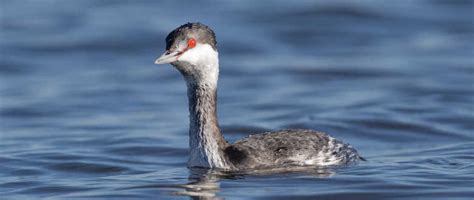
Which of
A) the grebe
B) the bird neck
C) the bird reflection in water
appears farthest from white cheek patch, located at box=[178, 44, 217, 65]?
the bird reflection in water

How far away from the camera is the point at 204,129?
1534 centimetres

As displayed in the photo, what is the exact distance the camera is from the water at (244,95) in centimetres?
1506

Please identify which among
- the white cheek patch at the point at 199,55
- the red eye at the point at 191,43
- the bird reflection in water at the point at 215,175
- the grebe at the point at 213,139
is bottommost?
the bird reflection in water at the point at 215,175

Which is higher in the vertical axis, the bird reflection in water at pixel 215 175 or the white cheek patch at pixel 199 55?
the white cheek patch at pixel 199 55

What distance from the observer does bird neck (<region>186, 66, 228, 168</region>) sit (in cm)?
1515

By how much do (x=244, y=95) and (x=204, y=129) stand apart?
7.69 metres

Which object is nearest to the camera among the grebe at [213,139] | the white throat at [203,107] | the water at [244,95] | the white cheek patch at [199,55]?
the white cheek patch at [199,55]

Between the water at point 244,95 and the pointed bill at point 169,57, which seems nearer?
the pointed bill at point 169,57

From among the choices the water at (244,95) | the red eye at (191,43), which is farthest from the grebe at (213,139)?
the water at (244,95)

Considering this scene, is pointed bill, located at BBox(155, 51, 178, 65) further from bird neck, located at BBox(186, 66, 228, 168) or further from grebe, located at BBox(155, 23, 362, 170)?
bird neck, located at BBox(186, 66, 228, 168)

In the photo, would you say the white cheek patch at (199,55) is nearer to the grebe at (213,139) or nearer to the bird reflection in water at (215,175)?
the grebe at (213,139)

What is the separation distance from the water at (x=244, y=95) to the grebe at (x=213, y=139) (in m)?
0.19

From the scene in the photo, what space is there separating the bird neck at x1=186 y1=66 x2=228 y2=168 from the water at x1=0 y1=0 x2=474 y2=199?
19cm

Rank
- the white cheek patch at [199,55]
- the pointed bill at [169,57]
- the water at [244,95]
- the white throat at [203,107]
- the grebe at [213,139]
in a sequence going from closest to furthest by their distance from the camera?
the pointed bill at [169,57], the white cheek patch at [199,55], the grebe at [213,139], the white throat at [203,107], the water at [244,95]
